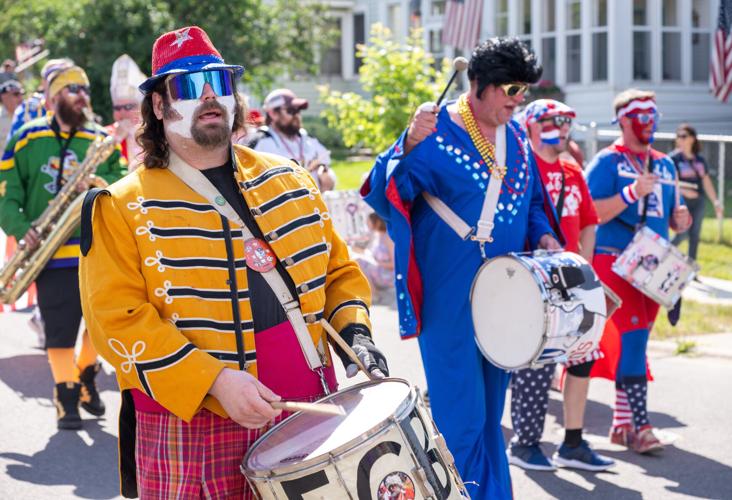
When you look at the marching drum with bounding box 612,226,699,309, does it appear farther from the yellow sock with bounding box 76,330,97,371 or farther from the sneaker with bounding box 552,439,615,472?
the yellow sock with bounding box 76,330,97,371

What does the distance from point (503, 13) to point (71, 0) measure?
377 inches

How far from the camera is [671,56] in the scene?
23.9 m

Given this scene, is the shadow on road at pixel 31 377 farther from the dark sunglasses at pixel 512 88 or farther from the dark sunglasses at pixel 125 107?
the dark sunglasses at pixel 512 88

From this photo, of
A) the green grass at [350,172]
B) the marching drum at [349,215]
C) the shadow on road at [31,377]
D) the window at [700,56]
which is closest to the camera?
the shadow on road at [31,377]

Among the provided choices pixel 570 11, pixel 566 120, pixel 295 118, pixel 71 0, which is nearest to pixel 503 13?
pixel 570 11

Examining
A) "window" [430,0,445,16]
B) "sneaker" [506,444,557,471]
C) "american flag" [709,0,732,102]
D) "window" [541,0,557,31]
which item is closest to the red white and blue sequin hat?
"sneaker" [506,444,557,471]

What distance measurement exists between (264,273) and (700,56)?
871 inches

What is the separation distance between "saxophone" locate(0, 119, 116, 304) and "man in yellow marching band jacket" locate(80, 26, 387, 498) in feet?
12.7

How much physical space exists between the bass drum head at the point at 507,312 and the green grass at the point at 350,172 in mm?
15981

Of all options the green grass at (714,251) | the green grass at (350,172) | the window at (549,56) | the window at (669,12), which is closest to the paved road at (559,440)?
the green grass at (714,251)

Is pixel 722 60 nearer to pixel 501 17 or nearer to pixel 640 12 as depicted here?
pixel 640 12

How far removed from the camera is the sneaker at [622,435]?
696 cm

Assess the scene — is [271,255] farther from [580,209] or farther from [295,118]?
[295,118]

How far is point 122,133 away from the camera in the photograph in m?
8.04
